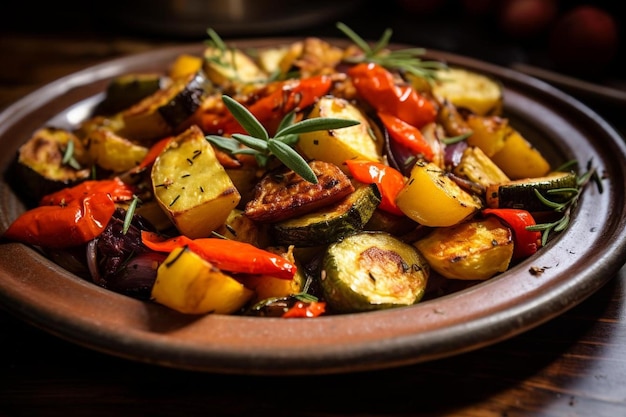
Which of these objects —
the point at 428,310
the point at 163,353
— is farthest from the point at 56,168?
the point at 428,310

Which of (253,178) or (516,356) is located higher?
(253,178)

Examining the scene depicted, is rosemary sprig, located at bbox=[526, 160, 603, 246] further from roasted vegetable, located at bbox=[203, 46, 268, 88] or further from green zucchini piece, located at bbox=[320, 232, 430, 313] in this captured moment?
roasted vegetable, located at bbox=[203, 46, 268, 88]

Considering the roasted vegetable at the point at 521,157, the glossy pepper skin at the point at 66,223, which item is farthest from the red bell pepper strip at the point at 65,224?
the roasted vegetable at the point at 521,157

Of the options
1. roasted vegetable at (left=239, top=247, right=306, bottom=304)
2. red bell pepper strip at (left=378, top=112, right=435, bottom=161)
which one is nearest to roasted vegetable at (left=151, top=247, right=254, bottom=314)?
roasted vegetable at (left=239, top=247, right=306, bottom=304)

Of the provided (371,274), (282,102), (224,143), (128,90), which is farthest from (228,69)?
(371,274)

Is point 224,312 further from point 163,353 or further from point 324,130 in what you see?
point 324,130

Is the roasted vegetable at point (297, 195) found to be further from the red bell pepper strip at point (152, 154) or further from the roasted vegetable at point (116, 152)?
the roasted vegetable at point (116, 152)

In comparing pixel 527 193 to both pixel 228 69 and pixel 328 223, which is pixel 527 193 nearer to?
pixel 328 223
